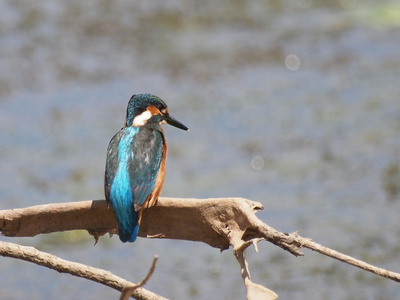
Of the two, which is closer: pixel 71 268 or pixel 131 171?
pixel 71 268

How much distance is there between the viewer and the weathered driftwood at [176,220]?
7.59ft

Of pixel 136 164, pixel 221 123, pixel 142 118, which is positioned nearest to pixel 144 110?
pixel 142 118

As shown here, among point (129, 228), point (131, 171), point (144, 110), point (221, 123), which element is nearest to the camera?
point (129, 228)

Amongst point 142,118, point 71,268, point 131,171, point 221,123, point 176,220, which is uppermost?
point 221,123

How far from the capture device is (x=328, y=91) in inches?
309

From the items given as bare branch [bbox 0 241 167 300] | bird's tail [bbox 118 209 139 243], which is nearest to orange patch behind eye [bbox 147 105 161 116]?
bird's tail [bbox 118 209 139 243]

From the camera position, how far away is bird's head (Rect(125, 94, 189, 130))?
3631 mm

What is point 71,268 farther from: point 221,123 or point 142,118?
point 221,123

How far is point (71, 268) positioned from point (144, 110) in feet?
4.68

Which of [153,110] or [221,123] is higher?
[221,123]

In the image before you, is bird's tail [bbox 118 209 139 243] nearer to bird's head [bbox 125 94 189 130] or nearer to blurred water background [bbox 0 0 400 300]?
bird's head [bbox 125 94 189 130]

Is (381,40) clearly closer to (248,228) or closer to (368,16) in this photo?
(368,16)

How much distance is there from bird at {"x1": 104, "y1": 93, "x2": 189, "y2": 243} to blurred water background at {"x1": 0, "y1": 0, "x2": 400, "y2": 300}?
6.01ft

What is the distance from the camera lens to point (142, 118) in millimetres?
3656
